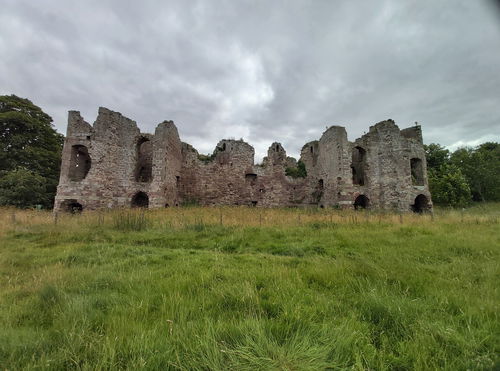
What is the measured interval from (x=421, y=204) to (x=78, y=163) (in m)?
26.6

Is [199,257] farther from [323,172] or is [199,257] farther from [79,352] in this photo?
[323,172]

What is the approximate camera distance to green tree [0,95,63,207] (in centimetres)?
1982

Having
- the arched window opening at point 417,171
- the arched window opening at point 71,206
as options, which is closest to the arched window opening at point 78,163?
the arched window opening at point 71,206

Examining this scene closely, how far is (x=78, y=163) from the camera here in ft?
54.9

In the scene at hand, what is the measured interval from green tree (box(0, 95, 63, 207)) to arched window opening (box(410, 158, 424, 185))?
2960 centimetres

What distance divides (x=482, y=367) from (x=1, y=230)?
42.7ft

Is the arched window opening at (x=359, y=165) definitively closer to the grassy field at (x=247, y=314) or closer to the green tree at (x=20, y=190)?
the grassy field at (x=247, y=314)

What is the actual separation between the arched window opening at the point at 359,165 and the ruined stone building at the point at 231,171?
9cm

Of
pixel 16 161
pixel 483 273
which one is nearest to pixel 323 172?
pixel 483 273

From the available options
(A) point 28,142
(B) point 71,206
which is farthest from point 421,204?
(A) point 28,142

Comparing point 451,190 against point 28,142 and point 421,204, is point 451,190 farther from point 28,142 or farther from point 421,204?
point 28,142

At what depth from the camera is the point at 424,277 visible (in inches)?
141

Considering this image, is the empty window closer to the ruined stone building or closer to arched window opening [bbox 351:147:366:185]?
the ruined stone building

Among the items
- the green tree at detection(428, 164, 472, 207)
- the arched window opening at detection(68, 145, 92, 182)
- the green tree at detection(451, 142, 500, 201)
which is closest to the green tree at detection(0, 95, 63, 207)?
the arched window opening at detection(68, 145, 92, 182)
